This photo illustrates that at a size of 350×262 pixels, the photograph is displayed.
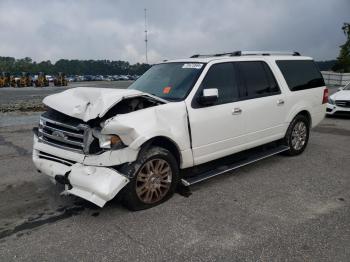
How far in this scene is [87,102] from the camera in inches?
150

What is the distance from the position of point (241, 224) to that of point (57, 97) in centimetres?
267

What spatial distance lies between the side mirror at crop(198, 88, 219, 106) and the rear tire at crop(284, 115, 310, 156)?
7.32 feet

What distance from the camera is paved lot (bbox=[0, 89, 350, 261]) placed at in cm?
310

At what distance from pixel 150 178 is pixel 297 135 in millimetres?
3459

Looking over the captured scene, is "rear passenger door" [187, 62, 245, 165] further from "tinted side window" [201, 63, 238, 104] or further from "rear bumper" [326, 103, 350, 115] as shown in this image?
"rear bumper" [326, 103, 350, 115]

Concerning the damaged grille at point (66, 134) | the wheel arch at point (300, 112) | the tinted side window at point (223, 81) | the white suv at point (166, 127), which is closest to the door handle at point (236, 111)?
the white suv at point (166, 127)

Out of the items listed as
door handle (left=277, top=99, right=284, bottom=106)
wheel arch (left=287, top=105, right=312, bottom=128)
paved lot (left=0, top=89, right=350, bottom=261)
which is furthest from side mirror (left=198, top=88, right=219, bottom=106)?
wheel arch (left=287, top=105, right=312, bottom=128)

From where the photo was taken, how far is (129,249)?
124 inches

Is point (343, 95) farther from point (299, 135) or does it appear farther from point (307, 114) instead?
point (299, 135)

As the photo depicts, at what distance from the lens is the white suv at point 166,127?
3688mm

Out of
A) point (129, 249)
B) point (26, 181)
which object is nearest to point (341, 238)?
point (129, 249)

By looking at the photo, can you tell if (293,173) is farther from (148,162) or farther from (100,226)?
(100,226)

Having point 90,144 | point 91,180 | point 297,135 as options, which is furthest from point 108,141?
point 297,135

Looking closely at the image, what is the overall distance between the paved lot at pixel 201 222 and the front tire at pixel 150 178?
13cm
